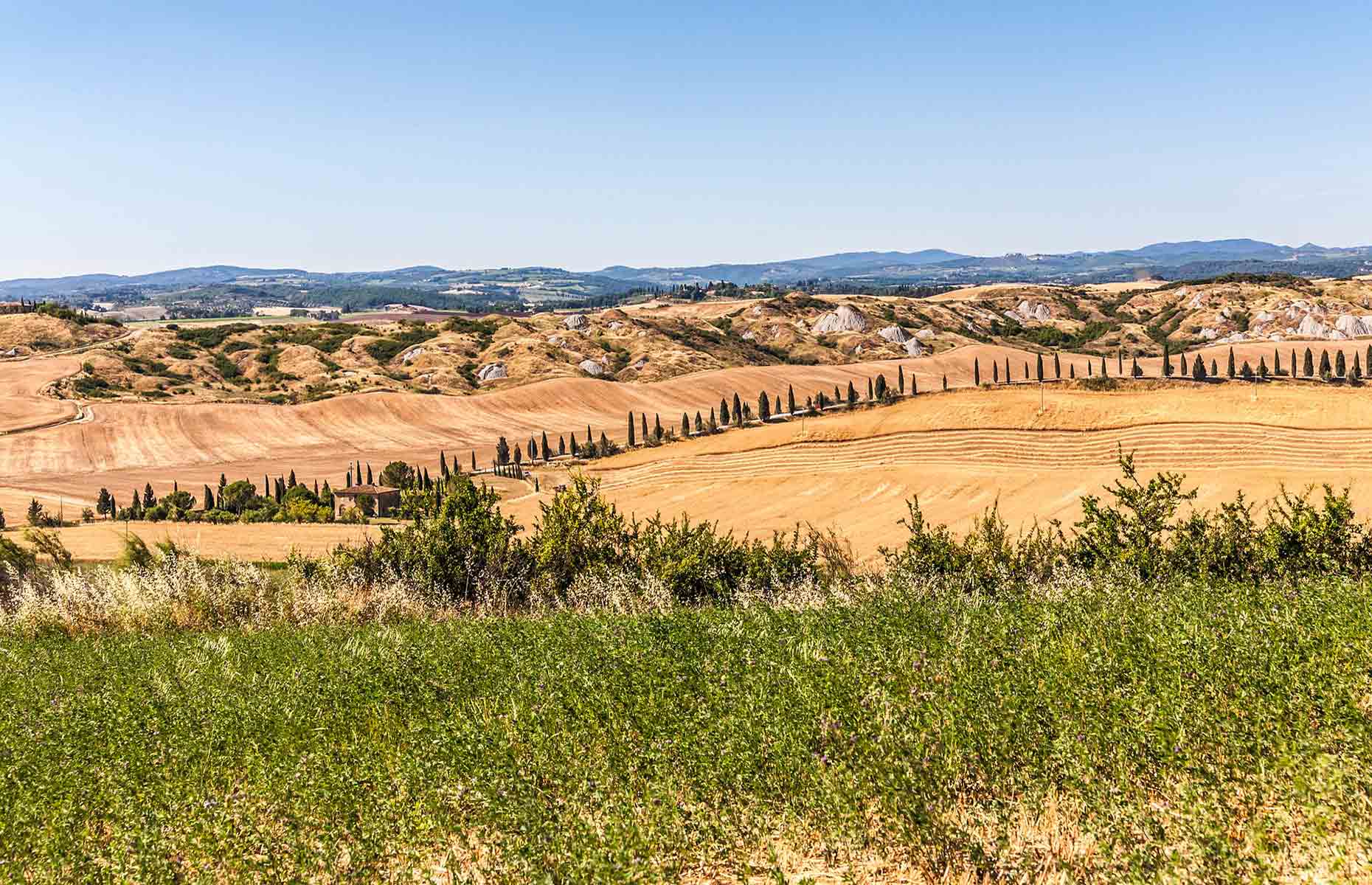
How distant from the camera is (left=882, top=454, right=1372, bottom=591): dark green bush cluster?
29.0 metres

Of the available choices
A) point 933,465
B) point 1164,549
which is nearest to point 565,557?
point 1164,549

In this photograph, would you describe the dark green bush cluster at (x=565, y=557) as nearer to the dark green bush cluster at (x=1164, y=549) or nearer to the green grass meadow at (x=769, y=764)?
the dark green bush cluster at (x=1164, y=549)

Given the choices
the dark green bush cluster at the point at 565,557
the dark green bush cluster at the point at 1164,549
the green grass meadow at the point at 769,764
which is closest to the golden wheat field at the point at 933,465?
the dark green bush cluster at the point at 565,557

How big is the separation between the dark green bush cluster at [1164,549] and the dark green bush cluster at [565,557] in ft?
15.8

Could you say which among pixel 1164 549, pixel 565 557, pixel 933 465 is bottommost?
pixel 933 465

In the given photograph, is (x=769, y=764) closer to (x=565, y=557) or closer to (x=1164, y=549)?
(x=1164, y=549)

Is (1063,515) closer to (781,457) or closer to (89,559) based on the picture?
(781,457)

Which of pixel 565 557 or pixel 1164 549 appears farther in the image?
pixel 565 557

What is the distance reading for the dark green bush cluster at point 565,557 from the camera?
37125 mm

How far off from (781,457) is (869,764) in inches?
2653

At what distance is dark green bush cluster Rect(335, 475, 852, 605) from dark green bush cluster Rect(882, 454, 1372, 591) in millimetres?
4816

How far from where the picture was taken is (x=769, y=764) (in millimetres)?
13500

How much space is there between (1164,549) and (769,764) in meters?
22.0

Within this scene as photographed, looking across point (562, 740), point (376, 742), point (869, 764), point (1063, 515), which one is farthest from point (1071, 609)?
point (1063, 515)
